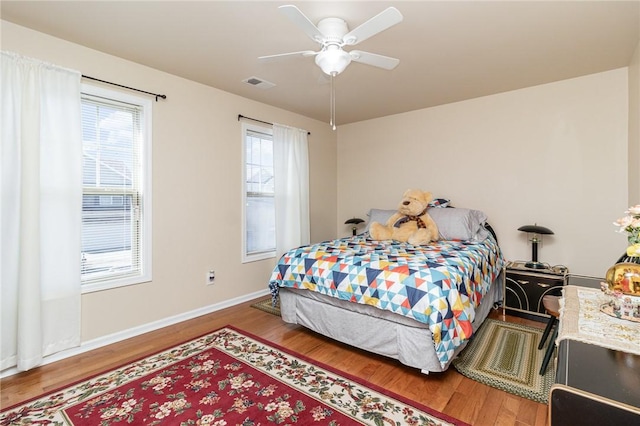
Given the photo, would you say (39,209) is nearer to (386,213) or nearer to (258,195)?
(258,195)

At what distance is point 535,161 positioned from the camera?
3.44 metres

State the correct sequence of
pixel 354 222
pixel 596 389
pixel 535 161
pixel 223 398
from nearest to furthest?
pixel 596 389
pixel 223 398
pixel 535 161
pixel 354 222

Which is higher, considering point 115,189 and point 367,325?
point 115,189

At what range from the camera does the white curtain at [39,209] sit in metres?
2.16

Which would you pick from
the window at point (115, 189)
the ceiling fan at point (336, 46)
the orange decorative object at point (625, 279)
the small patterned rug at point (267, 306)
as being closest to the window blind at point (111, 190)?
the window at point (115, 189)

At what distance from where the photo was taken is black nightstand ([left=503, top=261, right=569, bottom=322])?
2992 mm

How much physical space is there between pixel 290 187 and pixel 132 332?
7.82 feet

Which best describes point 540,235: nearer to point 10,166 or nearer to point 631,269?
point 631,269

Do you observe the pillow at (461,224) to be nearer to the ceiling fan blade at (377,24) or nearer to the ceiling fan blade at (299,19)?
the ceiling fan blade at (377,24)

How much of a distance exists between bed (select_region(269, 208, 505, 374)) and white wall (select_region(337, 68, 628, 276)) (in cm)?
76

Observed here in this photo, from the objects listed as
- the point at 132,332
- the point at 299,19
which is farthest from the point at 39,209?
the point at 299,19

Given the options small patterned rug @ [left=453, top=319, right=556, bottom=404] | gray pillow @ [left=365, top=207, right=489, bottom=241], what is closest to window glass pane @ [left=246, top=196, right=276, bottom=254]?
gray pillow @ [left=365, top=207, right=489, bottom=241]

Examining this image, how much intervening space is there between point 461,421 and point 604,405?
108 cm

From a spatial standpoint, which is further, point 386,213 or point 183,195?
point 386,213
